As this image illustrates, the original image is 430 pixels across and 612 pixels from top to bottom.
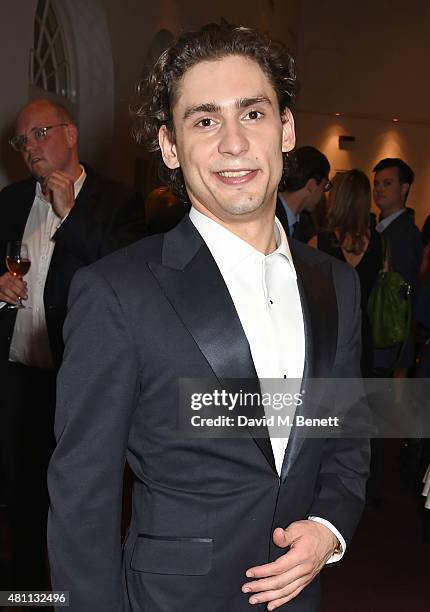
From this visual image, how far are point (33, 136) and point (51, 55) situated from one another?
3.41 m

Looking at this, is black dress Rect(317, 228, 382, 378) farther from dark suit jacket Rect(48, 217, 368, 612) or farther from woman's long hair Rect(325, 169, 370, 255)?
dark suit jacket Rect(48, 217, 368, 612)

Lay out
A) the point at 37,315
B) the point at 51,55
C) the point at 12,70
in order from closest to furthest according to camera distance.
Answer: the point at 37,315, the point at 12,70, the point at 51,55

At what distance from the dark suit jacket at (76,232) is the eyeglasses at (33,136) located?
0.19m

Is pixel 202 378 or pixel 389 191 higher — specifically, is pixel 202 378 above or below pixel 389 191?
below

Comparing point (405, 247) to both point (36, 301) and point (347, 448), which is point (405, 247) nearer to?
point (36, 301)

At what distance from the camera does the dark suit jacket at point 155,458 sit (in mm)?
1322

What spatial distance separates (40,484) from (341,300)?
1.90 m

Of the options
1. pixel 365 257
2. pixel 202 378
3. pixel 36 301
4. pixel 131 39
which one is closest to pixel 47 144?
pixel 36 301

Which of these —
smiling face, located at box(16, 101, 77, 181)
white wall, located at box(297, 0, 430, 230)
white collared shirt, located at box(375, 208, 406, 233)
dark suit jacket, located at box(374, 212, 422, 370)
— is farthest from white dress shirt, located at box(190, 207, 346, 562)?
white wall, located at box(297, 0, 430, 230)

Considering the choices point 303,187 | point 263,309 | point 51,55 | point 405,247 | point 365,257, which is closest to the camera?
point 263,309

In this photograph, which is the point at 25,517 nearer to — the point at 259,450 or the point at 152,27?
the point at 259,450

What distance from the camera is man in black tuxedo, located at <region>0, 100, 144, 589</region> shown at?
9.81 ft

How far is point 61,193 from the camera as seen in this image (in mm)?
2955

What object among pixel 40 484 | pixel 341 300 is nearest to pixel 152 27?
pixel 40 484
